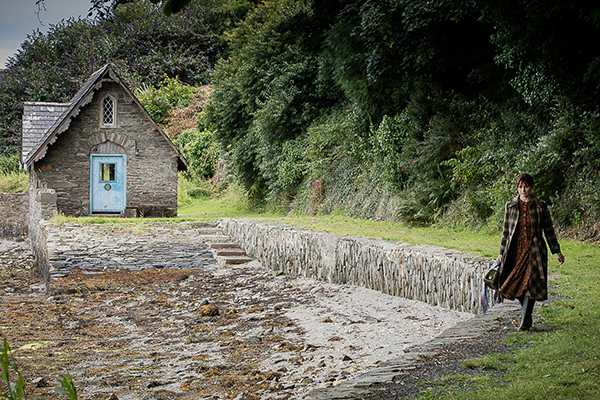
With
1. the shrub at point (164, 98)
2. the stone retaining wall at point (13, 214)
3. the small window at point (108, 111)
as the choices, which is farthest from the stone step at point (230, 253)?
the shrub at point (164, 98)

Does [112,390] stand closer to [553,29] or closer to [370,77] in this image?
[553,29]

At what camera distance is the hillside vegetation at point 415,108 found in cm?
1082

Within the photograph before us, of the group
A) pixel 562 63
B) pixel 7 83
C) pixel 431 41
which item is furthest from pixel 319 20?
pixel 7 83

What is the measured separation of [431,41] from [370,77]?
1.98 m

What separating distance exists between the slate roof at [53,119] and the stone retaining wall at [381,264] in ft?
38.4

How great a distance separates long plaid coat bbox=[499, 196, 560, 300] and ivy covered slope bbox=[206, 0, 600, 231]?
2291 millimetres

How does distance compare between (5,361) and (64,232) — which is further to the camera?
(64,232)

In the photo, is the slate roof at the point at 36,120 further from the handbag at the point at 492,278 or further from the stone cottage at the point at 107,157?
the handbag at the point at 492,278

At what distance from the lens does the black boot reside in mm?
5402

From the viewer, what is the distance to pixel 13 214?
28781 mm

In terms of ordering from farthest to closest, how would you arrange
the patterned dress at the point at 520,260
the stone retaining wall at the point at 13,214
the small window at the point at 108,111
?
the stone retaining wall at the point at 13,214 < the small window at the point at 108,111 < the patterned dress at the point at 520,260

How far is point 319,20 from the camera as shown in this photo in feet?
59.3

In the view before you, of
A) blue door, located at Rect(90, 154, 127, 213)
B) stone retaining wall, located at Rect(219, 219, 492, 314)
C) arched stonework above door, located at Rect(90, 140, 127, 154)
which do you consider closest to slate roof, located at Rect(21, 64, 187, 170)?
arched stonework above door, located at Rect(90, 140, 127, 154)

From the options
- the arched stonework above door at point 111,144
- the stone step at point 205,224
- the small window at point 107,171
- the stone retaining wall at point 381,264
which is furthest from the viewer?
the small window at point 107,171
